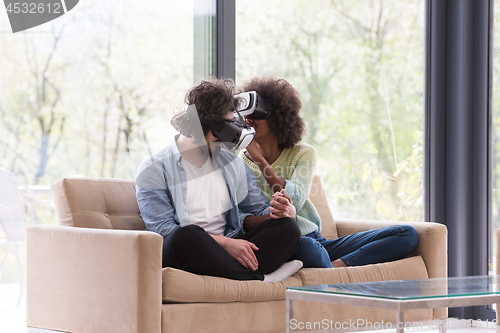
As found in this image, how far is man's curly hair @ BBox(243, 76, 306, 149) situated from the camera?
2744 mm

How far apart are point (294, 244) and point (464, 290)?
738 millimetres

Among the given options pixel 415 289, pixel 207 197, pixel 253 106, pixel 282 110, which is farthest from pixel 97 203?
pixel 415 289

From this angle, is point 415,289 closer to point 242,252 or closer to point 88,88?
point 242,252

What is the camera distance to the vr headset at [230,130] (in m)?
2.37

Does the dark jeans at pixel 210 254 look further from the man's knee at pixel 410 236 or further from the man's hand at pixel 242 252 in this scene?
the man's knee at pixel 410 236

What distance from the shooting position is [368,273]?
2426mm

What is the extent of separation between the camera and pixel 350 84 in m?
3.53

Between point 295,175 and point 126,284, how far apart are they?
100 cm

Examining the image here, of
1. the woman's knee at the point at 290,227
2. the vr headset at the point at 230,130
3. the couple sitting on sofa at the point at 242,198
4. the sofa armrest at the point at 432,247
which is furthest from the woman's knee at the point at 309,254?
the sofa armrest at the point at 432,247

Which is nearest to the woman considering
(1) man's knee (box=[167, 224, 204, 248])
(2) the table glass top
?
(1) man's knee (box=[167, 224, 204, 248])

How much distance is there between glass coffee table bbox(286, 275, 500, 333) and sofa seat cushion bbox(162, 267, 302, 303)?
0.41 m

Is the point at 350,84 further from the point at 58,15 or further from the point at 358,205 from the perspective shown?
the point at 58,15

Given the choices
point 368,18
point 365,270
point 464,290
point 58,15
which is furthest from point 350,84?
point 464,290

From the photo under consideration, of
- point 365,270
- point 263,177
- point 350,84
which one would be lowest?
point 365,270
